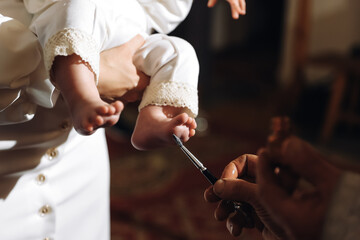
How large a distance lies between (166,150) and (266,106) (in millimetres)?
1282

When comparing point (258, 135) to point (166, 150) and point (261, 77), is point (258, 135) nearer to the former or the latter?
point (166, 150)

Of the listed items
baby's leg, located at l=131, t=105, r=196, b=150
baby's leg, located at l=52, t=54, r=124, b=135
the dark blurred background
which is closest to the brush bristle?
baby's leg, located at l=131, t=105, r=196, b=150

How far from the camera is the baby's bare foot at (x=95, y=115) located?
0.53 metres

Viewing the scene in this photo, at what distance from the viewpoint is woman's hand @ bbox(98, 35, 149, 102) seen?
74cm

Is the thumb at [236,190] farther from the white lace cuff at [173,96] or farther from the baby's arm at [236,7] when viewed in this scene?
the baby's arm at [236,7]

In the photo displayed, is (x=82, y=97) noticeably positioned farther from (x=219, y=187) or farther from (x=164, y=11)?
(x=164, y=11)

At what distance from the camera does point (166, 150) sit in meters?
2.91

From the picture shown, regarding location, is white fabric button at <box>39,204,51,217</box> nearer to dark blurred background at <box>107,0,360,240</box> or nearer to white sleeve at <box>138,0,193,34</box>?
white sleeve at <box>138,0,193,34</box>

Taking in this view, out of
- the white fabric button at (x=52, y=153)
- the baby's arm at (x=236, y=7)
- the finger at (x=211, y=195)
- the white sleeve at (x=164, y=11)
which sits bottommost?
the white fabric button at (x=52, y=153)

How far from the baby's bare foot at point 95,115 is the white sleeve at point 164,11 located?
335mm

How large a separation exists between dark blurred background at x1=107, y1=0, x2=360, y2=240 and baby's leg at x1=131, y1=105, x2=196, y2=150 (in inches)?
31.6

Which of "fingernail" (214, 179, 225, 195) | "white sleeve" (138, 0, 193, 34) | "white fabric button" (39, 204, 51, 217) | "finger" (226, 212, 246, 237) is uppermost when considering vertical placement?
"white sleeve" (138, 0, 193, 34)

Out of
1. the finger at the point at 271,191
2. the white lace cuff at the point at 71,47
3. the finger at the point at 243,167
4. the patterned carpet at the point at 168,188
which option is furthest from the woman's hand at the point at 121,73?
the patterned carpet at the point at 168,188

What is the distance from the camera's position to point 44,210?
83 cm
